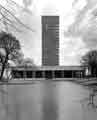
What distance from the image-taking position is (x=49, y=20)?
287 centimetres

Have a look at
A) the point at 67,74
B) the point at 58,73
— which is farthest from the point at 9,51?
the point at 67,74

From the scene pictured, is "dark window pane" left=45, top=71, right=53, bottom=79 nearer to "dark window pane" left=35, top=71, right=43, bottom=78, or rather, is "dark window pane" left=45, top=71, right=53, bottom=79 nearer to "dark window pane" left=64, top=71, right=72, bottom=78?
"dark window pane" left=35, top=71, right=43, bottom=78

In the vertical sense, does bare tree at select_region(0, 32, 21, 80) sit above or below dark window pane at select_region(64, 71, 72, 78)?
above

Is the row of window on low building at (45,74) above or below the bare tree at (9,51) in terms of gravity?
below

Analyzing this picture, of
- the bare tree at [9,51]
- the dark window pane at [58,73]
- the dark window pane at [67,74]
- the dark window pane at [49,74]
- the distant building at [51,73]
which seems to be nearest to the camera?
the bare tree at [9,51]

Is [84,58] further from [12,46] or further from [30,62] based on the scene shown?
[12,46]

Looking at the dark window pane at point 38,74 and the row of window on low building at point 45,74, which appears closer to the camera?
the row of window on low building at point 45,74

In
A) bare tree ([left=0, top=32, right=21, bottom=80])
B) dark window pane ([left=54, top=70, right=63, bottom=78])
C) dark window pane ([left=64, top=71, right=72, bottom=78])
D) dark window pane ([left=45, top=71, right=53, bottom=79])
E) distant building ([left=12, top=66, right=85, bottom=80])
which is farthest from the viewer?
dark window pane ([left=64, top=71, right=72, bottom=78])

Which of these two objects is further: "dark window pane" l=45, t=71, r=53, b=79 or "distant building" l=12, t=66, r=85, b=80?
"dark window pane" l=45, t=71, r=53, b=79

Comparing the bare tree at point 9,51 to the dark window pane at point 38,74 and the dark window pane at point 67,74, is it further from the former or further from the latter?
the dark window pane at point 67,74

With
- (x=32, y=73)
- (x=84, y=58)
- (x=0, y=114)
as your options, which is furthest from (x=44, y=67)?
(x=0, y=114)

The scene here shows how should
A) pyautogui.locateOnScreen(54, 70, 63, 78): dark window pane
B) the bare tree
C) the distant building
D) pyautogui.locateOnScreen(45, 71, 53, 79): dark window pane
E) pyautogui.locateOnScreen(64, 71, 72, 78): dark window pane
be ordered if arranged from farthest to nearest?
pyautogui.locateOnScreen(64, 71, 72, 78): dark window pane
pyautogui.locateOnScreen(54, 70, 63, 78): dark window pane
pyautogui.locateOnScreen(45, 71, 53, 79): dark window pane
the distant building
the bare tree

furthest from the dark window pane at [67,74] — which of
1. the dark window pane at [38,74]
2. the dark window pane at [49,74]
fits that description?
the dark window pane at [38,74]

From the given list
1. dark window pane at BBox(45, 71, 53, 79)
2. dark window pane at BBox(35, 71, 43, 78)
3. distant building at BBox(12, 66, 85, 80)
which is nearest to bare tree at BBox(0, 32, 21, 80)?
distant building at BBox(12, 66, 85, 80)
